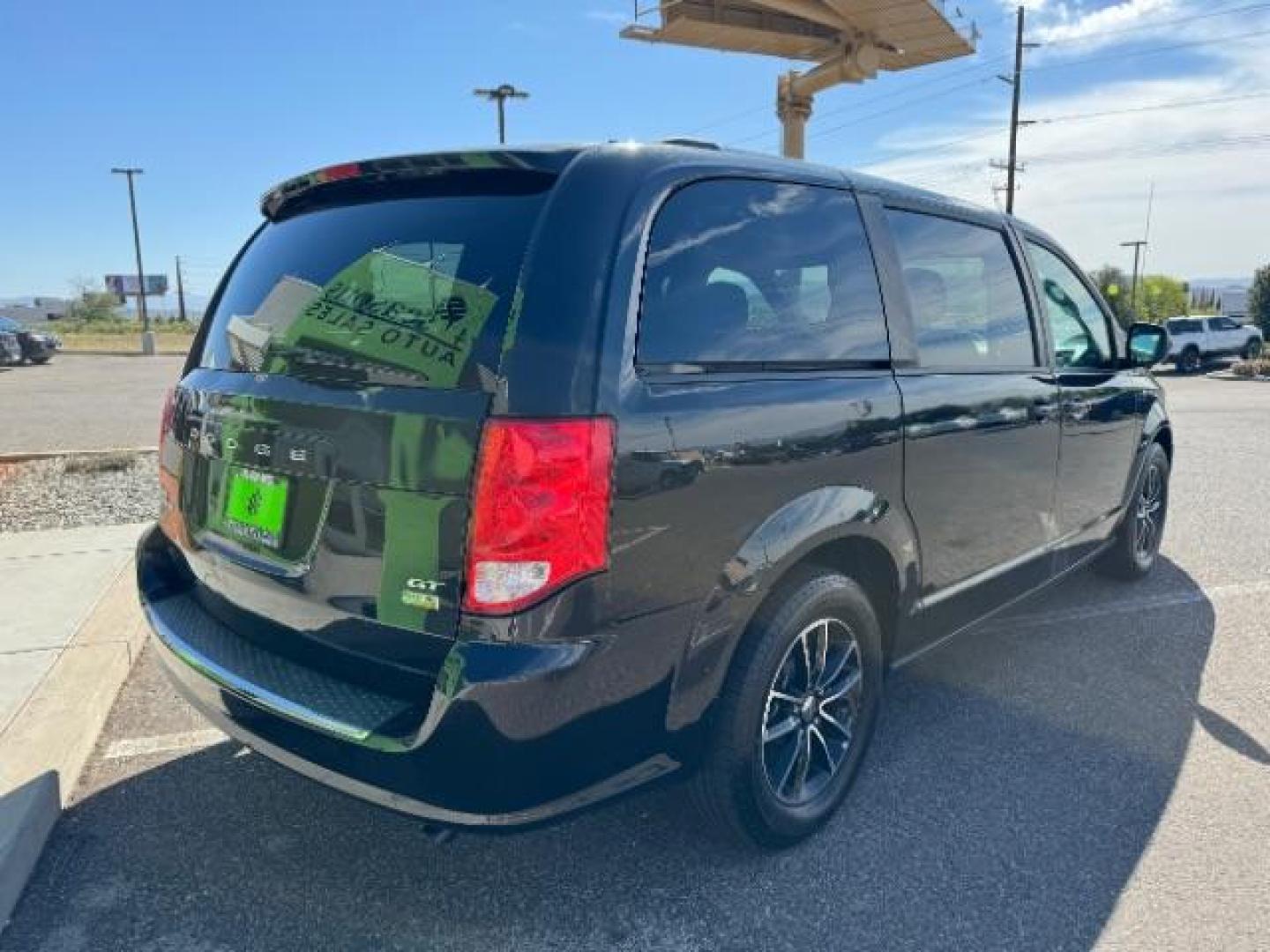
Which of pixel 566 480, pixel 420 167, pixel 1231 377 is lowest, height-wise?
pixel 1231 377

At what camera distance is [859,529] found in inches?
98.2

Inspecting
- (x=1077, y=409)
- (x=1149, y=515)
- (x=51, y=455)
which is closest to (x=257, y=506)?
(x=1077, y=409)

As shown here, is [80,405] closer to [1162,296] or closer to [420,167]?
[420,167]

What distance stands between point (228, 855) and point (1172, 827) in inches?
106

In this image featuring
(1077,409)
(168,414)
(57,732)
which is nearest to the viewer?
(168,414)

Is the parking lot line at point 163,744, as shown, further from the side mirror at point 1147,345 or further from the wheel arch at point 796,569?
the side mirror at point 1147,345

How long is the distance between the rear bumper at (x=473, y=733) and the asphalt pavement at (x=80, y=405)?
5572 millimetres

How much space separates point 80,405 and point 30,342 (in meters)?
13.1

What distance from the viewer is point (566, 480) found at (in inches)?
71.7

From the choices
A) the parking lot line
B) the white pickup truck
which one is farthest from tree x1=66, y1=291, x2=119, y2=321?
the parking lot line

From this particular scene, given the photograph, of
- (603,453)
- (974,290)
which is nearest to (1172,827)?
(974,290)

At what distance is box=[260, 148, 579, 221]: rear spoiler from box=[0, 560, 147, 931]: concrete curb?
188 cm

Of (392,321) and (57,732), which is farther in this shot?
(57,732)

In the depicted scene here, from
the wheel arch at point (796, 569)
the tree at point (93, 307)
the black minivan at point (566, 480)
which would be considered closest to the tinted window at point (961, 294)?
the black minivan at point (566, 480)
